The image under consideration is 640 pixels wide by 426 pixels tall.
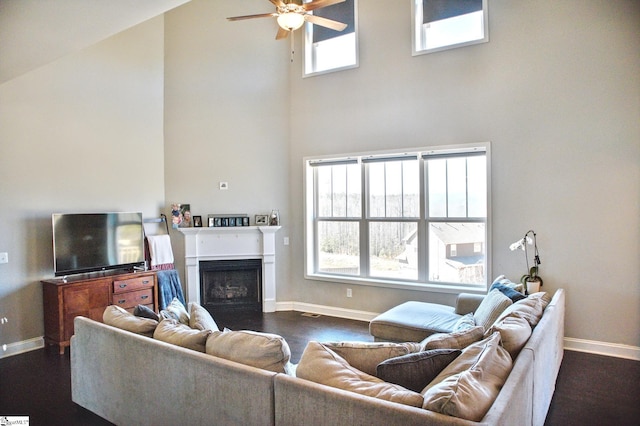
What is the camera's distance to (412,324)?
3650 millimetres

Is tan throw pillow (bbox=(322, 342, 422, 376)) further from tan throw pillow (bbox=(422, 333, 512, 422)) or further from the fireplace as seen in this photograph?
the fireplace

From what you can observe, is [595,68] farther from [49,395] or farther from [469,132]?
[49,395]

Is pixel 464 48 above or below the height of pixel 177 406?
above

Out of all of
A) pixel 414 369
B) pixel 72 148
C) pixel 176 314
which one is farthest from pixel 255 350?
pixel 72 148

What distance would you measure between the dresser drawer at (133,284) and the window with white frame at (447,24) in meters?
4.58

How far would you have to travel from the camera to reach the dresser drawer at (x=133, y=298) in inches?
187

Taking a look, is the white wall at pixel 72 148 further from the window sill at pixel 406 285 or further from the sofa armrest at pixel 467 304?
the sofa armrest at pixel 467 304

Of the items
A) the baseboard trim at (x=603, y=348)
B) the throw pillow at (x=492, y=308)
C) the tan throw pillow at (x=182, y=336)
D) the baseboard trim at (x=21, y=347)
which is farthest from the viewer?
the baseboard trim at (x=21, y=347)

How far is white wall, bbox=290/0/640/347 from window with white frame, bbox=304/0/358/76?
38 centimetres

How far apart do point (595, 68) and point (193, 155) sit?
518cm

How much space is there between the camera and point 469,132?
15.5 ft

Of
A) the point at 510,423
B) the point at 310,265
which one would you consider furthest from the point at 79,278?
the point at 510,423

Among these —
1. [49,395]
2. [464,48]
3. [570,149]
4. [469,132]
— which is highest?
[464,48]

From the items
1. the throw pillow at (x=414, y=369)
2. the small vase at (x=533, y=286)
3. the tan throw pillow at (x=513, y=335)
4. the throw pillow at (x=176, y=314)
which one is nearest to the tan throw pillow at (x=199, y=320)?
the throw pillow at (x=176, y=314)
